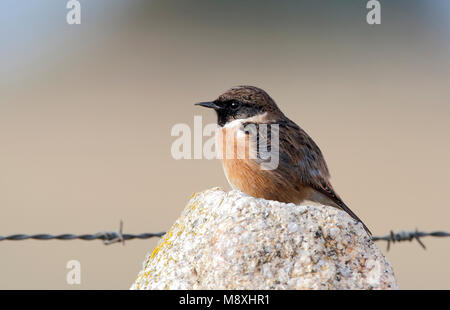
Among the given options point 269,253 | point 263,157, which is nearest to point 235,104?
Result: point 263,157

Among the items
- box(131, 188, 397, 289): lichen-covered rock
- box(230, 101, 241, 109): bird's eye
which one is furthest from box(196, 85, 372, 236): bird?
box(131, 188, 397, 289): lichen-covered rock

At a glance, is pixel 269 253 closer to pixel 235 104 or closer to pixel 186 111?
pixel 235 104

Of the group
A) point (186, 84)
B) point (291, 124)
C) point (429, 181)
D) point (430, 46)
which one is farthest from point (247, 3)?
point (291, 124)

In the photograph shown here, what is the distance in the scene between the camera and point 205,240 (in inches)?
141

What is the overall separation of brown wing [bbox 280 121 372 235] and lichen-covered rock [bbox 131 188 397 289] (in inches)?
79.1

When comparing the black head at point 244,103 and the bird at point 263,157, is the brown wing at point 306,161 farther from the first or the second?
the black head at point 244,103

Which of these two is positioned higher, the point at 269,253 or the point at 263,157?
the point at 263,157

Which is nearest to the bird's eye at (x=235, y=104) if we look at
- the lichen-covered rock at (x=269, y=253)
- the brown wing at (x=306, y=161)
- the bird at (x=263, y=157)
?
the bird at (x=263, y=157)

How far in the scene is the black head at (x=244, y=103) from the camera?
6.09m

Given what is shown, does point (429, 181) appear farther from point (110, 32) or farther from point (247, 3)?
point (247, 3)

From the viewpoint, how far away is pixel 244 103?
6.11m

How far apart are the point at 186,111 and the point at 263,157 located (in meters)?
13.2

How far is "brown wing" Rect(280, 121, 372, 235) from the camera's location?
5730mm

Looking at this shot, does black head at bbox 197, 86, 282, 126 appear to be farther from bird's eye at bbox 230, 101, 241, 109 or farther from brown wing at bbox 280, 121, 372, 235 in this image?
brown wing at bbox 280, 121, 372, 235
